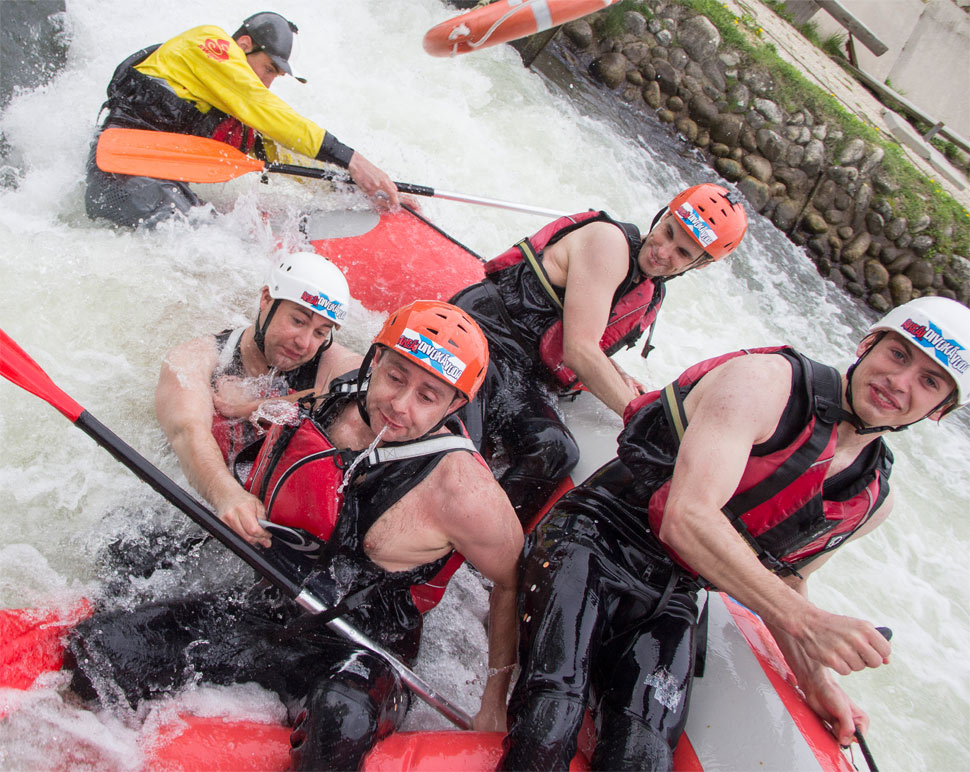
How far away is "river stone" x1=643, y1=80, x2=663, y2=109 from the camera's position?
31.2 ft

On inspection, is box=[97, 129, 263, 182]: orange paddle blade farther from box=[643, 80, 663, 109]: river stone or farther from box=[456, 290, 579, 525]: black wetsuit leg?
box=[643, 80, 663, 109]: river stone

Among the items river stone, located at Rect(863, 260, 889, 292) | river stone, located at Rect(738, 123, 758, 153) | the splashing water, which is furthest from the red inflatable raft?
river stone, located at Rect(738, 123, 758, 153)

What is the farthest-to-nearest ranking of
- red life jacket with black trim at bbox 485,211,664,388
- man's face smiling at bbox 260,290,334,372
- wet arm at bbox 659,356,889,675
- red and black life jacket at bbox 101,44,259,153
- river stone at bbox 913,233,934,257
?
1. river stone at bbox 913,233,934,257
2. red and black life jacket at bbox 101,44,259,153
3. red life jacket with black trim at bbox 485,211,664,388
4. man's face smiling at bbox 260,290,334,372
5. wet arm at bbox 659,356,889,675

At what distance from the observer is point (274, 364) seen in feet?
9.28

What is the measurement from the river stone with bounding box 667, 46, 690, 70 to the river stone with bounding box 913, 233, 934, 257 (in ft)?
12.4

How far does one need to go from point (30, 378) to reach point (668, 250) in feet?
8.03

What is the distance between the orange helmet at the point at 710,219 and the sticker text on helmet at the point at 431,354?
1494 mm

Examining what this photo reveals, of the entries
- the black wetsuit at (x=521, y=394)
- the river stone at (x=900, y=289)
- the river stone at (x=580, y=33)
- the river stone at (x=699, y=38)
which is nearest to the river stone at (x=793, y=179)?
the river stone at (x=900, y=289)

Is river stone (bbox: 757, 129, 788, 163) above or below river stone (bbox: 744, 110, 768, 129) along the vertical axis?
below

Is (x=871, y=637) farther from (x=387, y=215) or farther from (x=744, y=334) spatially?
(x=744, y=334)

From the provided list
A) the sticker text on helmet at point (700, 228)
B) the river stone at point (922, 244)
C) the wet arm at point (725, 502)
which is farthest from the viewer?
the river stone at point (922, 244)

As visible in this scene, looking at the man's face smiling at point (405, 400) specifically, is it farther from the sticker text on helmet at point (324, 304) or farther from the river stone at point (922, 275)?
the river stone at point (922, 275)

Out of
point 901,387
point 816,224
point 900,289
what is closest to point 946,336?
point 901,387

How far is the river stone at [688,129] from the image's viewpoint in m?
9.50
